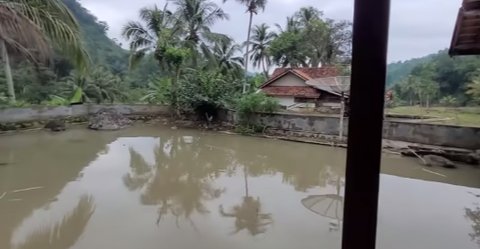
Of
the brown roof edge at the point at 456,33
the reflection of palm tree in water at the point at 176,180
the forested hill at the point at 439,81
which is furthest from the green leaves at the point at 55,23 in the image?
the forested hill at the point at 439,81

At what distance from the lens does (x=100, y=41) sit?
23.8 metres

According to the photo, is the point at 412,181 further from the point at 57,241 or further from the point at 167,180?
the point at 57,241

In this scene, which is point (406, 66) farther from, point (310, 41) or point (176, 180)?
point (176, 180)

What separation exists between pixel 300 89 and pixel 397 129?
288 inches

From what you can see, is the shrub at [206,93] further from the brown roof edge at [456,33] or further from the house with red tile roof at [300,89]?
the brown roof edge at [456,33]

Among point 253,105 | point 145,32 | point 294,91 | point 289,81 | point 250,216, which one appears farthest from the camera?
point 289,81

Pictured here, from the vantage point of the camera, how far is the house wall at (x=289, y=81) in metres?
16.3

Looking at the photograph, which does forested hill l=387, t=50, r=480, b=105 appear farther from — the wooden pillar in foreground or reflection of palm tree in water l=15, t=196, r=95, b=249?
the wooden pillar in foreground

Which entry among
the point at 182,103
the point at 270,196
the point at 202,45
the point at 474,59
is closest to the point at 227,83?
the point at 182,103

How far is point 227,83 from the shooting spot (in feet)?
41.6

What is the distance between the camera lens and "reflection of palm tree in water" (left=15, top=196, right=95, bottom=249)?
3314 mm

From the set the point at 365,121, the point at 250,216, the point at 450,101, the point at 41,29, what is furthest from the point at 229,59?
the point at 365,121

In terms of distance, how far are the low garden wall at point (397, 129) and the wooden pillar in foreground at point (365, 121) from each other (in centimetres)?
800

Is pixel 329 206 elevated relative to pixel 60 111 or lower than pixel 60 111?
lower
